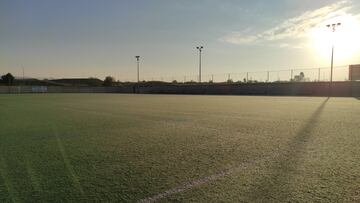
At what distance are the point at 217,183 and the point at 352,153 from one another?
10.1 feet

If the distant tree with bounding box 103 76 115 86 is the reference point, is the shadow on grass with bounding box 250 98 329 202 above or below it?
below

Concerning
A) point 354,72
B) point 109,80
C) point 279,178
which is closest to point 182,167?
point 279,178

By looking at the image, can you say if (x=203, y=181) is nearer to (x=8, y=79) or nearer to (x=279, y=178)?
(x=279, y=178)

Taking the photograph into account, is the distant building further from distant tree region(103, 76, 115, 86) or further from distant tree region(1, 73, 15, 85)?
distant tree region(1, 73, 15, 85)

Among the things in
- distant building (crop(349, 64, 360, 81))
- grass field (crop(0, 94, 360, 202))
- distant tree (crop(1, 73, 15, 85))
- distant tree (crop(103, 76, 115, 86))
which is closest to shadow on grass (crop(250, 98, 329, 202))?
grass field (crop(0, 94, 360, 202))

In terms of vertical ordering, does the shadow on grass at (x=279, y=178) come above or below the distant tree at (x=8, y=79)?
below

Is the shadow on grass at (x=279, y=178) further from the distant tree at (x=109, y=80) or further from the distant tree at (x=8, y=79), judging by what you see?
the distant tree at (x=8, y=79)

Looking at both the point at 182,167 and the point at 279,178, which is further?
the point at 182,167

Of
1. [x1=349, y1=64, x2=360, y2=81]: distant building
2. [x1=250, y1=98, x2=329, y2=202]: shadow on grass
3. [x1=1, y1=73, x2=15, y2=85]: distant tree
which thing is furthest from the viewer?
[x1=1, y1=73, x2=15, y2=85]: distant tree

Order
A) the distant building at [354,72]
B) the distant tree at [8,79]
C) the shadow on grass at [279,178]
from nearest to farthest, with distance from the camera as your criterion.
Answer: the shadow on grass at [279,178] < the distant building at [354,72] < the distant tree at [8,79]

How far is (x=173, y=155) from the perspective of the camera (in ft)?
16.3

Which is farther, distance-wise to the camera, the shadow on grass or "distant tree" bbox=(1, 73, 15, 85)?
"distant tree" bbox=(1, 73, 15, 85)

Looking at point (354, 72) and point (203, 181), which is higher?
point (354, 72)

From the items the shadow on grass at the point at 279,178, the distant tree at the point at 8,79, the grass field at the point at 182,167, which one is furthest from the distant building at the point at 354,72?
the distant tree at the point at 8,79
